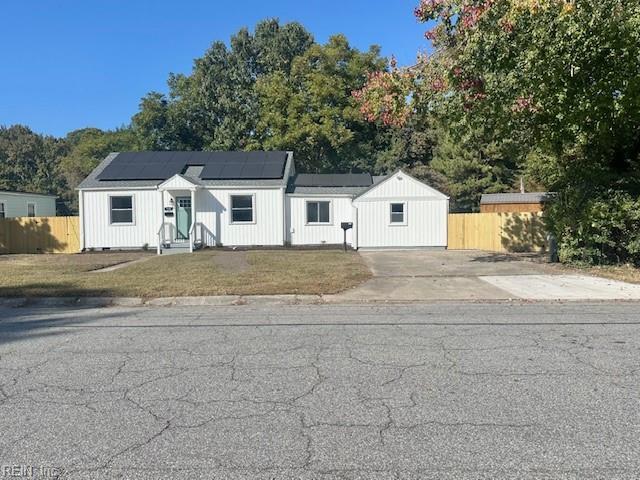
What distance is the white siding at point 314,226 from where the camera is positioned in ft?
80.4

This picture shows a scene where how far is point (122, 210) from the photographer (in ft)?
79.4

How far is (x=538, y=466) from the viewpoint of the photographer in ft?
10.7

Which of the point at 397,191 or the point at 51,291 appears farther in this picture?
the point at 397,191

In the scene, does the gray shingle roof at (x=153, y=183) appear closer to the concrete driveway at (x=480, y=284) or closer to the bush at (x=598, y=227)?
the concrete driveway at (x=480, y=284)

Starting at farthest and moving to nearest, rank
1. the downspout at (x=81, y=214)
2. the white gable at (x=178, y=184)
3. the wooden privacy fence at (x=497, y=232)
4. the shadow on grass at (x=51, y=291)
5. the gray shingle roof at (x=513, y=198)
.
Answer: the gray shingle roof at (x=513, y=198)
the downspout at (x=81, y=214)
the wooden privacy fence at (x=497, y=232)
the white gable at (x=178, y=184)
the shadow on grass at (x=51, y=291)

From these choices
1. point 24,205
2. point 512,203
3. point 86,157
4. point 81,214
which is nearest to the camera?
point 81,214

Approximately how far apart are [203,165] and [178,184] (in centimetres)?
357

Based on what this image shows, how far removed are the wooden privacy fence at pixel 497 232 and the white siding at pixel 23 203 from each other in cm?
2552

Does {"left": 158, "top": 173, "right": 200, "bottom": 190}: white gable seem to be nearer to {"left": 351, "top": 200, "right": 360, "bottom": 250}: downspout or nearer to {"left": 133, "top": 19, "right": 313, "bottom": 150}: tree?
{"left": 351, "top": 200, "right": 360, "bottom": 250}: downspout

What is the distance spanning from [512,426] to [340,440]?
134 cm

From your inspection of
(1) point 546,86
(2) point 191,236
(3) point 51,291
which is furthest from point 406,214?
(3) point 51,291

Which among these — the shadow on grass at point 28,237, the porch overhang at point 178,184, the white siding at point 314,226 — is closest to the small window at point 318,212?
the white siding at point 314,226

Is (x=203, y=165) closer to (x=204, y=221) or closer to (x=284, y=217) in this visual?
(x=204, y=221)

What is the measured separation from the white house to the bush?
28.1 ft
